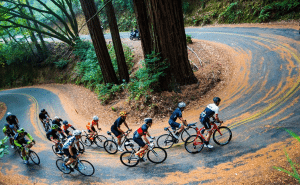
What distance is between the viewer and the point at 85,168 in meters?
7.32

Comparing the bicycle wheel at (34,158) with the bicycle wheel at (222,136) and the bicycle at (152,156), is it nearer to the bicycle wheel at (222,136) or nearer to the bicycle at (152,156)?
the bicycle at (152,156)

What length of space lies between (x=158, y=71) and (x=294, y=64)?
927cm

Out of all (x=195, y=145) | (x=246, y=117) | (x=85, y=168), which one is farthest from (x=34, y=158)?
(x=246, y=117)

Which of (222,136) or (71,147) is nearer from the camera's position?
(71,147)

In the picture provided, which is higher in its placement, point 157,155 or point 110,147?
point 157,155

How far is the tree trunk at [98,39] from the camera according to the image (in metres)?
12.5

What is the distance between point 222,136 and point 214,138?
56 centimetres

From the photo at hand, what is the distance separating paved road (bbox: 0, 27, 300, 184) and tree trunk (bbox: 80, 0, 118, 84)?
202 inches

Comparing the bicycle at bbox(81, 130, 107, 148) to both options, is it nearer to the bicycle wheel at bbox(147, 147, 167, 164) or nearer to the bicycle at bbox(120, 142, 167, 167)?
the bicycle at bbox(120, 142, 167, 167)

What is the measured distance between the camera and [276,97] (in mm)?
9281

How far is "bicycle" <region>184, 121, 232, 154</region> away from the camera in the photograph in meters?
6.91

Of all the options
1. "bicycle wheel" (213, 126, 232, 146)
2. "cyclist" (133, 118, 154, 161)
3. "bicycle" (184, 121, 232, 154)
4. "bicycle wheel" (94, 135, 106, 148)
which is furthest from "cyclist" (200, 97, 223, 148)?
"bicycle wheel" (94, 135, 106, 148)

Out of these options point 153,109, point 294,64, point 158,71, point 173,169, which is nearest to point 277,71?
point 294,64

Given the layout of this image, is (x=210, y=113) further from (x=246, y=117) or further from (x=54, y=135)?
(x=54, y=135)
